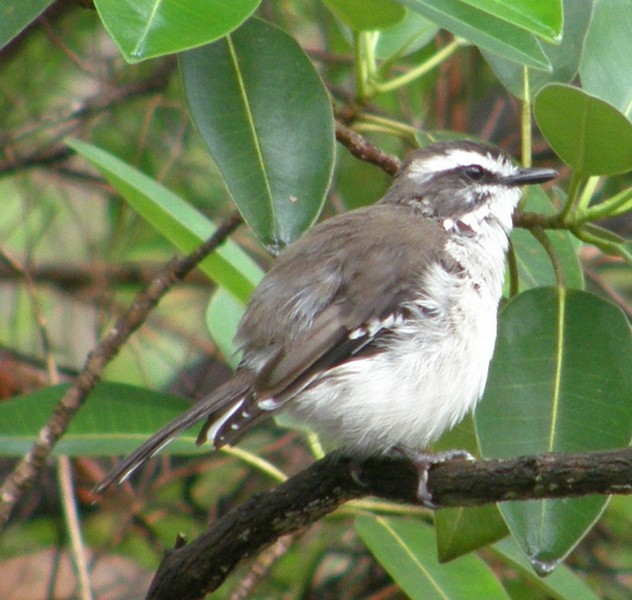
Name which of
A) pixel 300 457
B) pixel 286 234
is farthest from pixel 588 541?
pixel 286 234

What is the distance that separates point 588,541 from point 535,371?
2.61 m

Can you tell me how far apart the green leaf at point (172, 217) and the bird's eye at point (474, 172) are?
82 centimetres

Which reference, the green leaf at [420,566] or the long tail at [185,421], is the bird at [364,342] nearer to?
the long tail at [185,421]

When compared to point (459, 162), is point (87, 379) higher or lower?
higher

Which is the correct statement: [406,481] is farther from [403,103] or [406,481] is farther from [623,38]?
[403,103]

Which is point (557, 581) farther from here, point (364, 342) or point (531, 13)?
point (531, 13)

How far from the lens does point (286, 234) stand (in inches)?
124

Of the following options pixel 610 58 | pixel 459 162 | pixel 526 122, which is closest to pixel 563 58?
pixel 610 58

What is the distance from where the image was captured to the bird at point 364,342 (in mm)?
3273

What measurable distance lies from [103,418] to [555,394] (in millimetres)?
1497

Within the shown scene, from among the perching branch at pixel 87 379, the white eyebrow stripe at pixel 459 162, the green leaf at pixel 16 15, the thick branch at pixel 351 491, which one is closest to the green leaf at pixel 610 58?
the white eyebrow stripe at pixel 459 162

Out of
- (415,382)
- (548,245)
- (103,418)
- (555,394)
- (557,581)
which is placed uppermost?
(103,418)

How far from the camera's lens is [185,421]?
321cm

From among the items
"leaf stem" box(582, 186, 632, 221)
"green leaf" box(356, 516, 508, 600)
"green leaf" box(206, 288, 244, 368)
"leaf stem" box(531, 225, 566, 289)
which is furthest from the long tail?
"leaf stem" box(582, 186, 632, 221)
